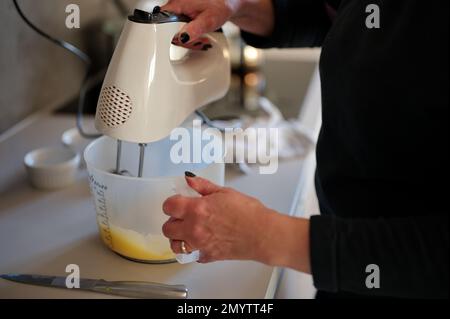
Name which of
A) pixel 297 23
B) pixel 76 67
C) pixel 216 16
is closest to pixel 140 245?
pixel 216 16

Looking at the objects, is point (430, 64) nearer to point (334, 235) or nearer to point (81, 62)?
point (334, 235)

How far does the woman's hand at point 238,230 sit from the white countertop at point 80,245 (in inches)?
6.0

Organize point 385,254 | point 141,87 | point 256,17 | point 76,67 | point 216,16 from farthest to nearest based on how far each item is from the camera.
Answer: point 76,67
point 256,17
point 216,16
point 141,87
point 385,254

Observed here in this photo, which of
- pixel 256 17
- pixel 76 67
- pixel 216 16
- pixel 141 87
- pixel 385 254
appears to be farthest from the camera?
pixel 76 67

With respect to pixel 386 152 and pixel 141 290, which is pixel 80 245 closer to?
pixel 141 290

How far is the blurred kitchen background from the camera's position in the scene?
3.63 ft

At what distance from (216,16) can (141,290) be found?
1.27ft

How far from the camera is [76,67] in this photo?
1.39 meters

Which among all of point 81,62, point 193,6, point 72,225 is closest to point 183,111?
point 193,6

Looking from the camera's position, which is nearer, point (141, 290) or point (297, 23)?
point (141, 290)

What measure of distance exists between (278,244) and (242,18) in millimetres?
467

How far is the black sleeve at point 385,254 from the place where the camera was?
54 cm

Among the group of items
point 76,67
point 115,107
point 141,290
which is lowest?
point 141,290

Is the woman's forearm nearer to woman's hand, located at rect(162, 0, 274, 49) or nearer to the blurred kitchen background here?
woman's hand, located at rect(162, 0, 274, 49)
